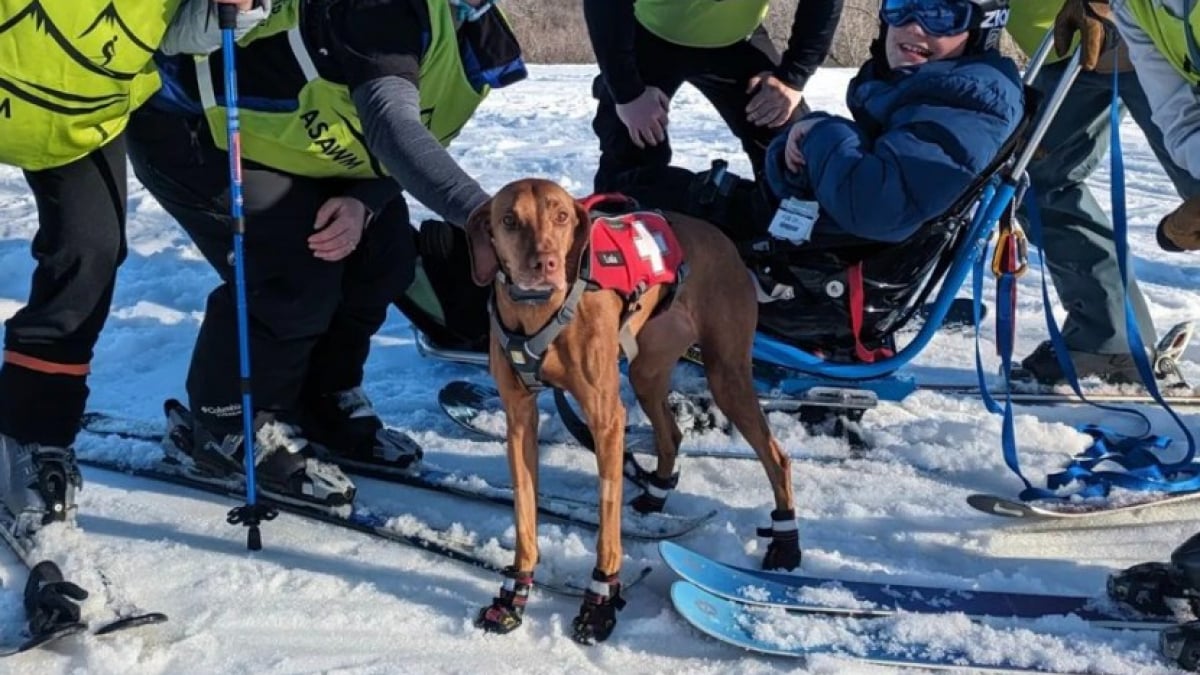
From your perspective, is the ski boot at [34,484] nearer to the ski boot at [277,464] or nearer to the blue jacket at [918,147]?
the ski boot at [277,464]

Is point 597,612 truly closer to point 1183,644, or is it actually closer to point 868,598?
point 868,598

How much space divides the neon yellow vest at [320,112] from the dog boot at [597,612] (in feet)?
4.64

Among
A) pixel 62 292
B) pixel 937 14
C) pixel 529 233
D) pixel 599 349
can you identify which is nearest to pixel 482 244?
pixel 529 233

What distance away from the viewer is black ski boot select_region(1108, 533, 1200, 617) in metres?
2.66

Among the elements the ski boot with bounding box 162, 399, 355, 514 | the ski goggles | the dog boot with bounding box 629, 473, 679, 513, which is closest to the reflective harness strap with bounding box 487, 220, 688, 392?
the dog boot with bounding box 629, 473, 679, 513

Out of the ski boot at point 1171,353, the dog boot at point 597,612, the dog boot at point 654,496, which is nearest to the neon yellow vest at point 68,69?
the dog boot at point 597,612

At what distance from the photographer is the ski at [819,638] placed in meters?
2.61

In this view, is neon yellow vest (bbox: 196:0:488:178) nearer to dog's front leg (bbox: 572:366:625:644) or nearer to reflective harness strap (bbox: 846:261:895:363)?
dog's front leg (bbox: 572:366:625:644)

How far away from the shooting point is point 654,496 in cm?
339

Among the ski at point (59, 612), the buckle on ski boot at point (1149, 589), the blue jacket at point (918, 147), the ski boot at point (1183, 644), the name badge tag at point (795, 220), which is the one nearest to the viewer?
the ski boot at point (1183, 644)

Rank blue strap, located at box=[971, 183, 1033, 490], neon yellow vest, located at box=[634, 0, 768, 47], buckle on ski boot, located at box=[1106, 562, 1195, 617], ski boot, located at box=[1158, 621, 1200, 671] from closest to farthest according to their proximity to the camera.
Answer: ski boot, located at box=[1158, 621, 1200, 671], buckle on ski boot, located at box=[1106, 562, 1195, 617], blue strap, located at box=[971, 183, 1033, 490], neon yellow vest, located at box=[634, 0, 768, 47]

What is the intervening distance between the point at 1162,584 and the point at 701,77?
8.26 ft

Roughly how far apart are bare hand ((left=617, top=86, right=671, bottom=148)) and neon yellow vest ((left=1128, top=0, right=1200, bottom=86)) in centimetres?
185

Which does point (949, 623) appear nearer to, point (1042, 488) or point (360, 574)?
point (1042, 488)
